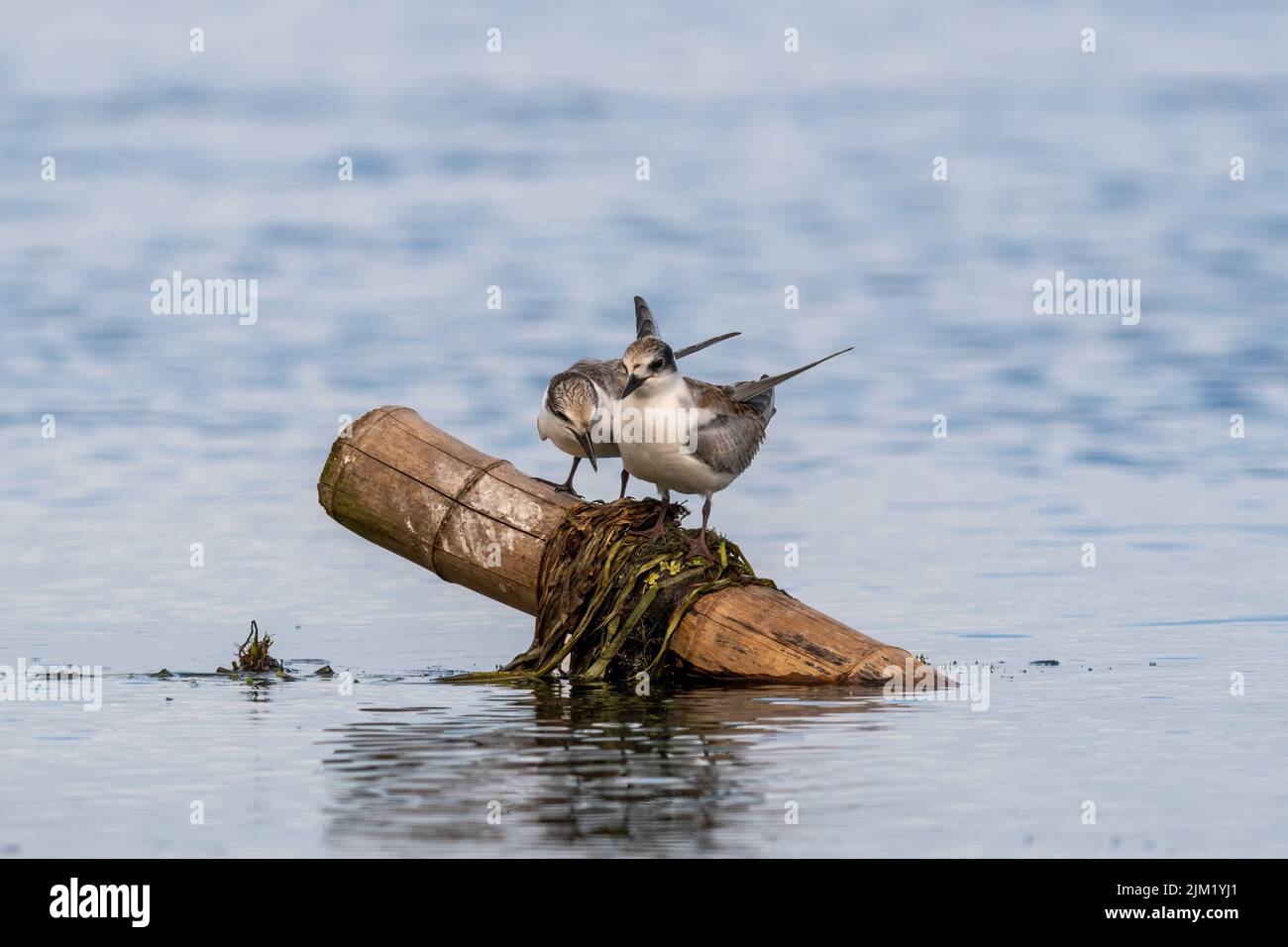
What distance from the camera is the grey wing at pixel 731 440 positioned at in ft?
37.8

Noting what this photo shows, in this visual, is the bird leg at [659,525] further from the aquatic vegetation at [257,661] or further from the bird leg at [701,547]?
the aquatic vegetation at [257,661]

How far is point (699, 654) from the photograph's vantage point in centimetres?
1131

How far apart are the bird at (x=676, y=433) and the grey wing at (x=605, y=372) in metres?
0.34

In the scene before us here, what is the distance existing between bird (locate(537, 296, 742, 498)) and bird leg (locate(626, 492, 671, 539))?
49cm

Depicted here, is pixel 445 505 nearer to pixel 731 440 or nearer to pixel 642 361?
pixel 642 361

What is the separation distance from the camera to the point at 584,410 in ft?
38.7

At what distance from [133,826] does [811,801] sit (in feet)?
9.38

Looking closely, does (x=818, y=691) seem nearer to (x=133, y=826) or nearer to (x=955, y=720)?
(x=955, y=720)

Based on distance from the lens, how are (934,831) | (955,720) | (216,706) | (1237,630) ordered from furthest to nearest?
(1237,630), (216,706), (955,720), (934,831)

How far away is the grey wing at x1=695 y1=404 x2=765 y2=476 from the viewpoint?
11531 mm

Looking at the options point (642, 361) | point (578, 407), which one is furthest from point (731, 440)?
point (578, 407)

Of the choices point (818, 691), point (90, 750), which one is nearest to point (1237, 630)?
point (818, 691)

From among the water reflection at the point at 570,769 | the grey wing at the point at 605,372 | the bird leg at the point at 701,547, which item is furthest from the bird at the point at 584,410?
the water reflection at the point at 570,769
